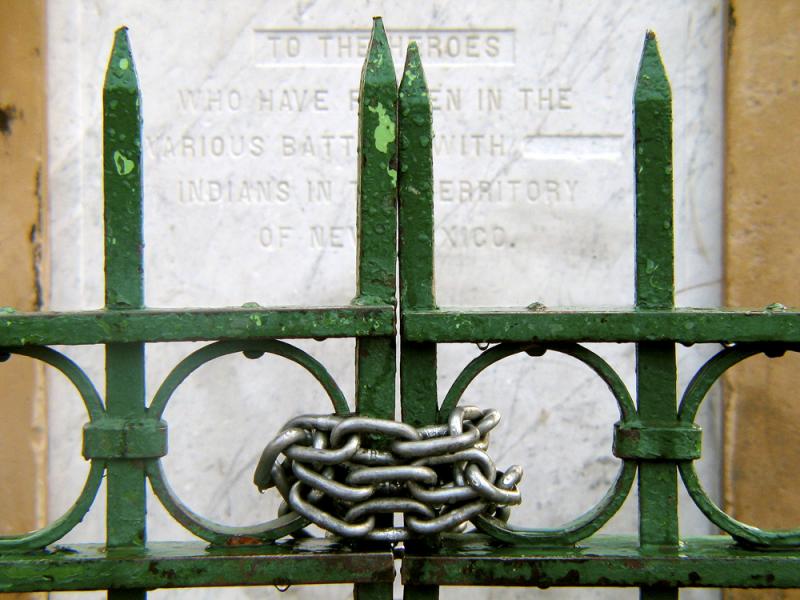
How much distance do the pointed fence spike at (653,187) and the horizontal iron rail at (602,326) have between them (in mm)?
33

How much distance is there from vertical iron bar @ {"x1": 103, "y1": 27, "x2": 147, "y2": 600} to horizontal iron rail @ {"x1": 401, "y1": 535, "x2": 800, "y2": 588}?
331mm

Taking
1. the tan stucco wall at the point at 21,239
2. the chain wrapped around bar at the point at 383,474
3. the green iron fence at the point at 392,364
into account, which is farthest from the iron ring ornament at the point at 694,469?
the tan stucco wall at the point at 21,239

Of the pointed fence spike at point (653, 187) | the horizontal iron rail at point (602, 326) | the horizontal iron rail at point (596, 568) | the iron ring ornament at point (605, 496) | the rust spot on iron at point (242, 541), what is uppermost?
the pointed fence spike at point (653, 187)

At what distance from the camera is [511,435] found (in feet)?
8.66

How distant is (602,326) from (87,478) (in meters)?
0.61

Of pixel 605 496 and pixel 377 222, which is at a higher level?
pixel 377 222

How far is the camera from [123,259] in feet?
3.46

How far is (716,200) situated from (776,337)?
170 centimetres

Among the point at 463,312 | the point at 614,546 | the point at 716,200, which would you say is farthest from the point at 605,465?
the point at 463,312

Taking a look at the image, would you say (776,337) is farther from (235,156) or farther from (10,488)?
(10,488)

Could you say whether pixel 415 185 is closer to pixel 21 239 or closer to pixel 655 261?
pixel 655 261

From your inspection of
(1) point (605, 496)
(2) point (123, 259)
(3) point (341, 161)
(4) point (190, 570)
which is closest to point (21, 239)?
(3) point (341, 161)

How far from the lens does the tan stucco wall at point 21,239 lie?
2.55 metres

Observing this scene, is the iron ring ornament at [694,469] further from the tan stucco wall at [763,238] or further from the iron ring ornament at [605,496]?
the tan stucco wall at [763,238]
